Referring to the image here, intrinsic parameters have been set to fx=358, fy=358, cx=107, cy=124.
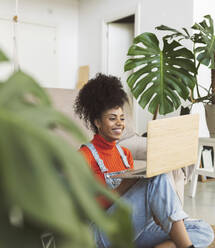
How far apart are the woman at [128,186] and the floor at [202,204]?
2.99 ft

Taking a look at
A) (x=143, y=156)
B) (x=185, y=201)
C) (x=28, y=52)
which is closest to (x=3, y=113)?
(x=143, y=156)

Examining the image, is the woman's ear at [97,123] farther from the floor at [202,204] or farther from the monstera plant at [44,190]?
the monstera plant at [44,190]

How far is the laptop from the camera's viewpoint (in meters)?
1.24

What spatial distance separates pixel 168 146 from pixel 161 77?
192 centimetres

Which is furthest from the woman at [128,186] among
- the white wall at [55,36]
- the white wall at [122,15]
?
the white wall at [55,36]

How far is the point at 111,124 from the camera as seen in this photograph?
1.72 m

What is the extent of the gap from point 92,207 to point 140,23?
16.4 feet

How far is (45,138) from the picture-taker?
0.15 m

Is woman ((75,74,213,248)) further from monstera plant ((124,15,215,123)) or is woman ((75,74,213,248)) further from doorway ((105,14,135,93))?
doorway ((105,14,135,93))

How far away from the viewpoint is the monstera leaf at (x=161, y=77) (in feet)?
10.2

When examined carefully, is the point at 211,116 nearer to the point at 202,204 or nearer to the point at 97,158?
the point at 202,204

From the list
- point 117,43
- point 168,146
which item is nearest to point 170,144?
point 168,146

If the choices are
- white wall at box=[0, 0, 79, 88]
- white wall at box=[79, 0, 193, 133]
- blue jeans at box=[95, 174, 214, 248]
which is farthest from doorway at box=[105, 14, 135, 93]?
blue jeans at box=[95, 174, 214, 248]

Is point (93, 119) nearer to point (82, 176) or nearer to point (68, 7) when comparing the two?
point (82, 176)
